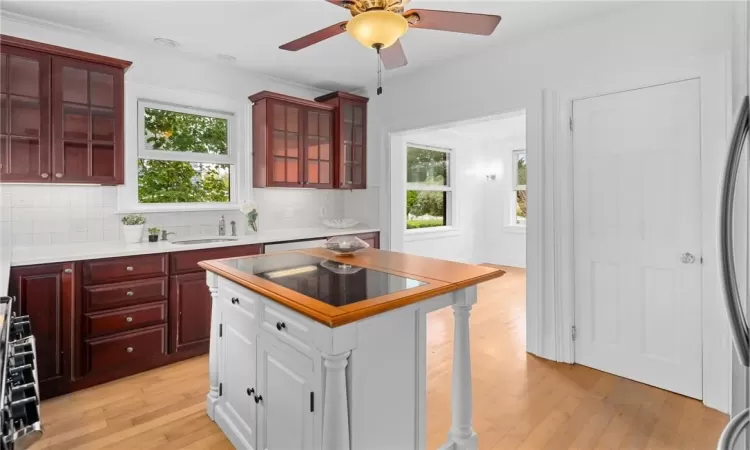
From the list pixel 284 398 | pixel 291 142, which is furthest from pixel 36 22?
pixel 284 398

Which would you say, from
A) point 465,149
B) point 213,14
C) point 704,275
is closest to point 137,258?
point 213,14

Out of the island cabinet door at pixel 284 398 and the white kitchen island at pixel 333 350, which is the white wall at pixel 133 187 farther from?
the island cabinet door at pixel 284 398

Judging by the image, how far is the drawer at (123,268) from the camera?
2.64m

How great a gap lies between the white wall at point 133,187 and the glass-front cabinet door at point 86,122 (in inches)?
13.0

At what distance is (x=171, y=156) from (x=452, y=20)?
2877mm

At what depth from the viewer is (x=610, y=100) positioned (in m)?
2.76

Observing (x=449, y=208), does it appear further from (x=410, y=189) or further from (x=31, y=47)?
(x=31, y=47)

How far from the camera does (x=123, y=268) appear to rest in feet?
9.10

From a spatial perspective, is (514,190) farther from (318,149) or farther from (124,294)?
(124,294)

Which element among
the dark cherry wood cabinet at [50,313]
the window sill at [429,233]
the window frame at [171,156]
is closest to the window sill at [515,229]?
the window sill at [429,233]

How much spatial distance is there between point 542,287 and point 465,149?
4.30 m

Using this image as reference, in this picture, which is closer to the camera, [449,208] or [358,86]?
[358,86]

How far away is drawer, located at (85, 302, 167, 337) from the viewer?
8.78 feet

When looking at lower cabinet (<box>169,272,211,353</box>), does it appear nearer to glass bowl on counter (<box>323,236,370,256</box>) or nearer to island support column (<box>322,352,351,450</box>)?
glass bowl on counter (<box>323,236,370,256</box>)
